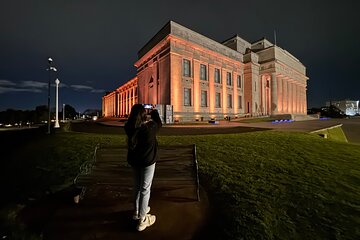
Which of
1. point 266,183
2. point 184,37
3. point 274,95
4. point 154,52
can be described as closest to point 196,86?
point 184,37

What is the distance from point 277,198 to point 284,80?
199 feet

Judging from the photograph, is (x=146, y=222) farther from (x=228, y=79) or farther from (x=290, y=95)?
(x=290, y=95)

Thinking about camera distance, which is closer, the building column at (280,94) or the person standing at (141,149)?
the person standing at (141,149)

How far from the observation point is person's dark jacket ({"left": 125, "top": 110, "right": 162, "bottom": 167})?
3.29 meters

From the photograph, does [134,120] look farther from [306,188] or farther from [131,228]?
[306,188]

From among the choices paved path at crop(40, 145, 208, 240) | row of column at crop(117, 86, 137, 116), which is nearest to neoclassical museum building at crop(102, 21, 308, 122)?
row of column at crop(117, 86, 137, 116)

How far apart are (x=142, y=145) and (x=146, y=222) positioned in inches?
61.9

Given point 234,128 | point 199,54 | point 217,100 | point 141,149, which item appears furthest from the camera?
point 217,100

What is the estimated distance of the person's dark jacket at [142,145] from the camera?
10.8ft

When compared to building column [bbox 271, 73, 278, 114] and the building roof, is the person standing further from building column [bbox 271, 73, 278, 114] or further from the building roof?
building column [bbox 271, 73, 278, 114]

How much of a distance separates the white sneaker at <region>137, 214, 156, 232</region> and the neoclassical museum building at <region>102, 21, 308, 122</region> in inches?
902

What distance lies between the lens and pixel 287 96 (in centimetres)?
5747

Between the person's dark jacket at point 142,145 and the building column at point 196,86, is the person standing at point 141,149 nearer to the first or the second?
the person's dark jacket at point 142,145

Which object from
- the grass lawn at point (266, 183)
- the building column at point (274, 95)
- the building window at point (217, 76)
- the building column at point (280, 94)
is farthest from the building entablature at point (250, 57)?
the grass lawn at point (266, 183)
